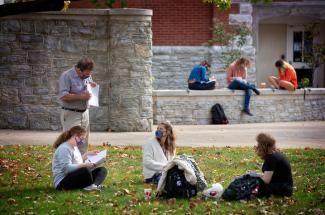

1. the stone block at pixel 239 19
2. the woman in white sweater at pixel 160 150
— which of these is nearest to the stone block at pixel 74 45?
the woman in white sweater at pixel 160 150

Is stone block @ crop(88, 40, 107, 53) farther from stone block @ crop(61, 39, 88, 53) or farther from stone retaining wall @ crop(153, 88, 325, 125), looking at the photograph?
stone retaining wall @ crop(153, 88, 325, 125)

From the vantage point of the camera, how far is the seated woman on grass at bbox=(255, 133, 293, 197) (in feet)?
38.2

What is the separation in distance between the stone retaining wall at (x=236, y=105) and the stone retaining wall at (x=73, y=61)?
1889 mm

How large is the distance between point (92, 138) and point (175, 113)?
12.5 ft

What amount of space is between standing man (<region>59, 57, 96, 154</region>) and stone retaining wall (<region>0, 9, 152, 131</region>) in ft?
18.1

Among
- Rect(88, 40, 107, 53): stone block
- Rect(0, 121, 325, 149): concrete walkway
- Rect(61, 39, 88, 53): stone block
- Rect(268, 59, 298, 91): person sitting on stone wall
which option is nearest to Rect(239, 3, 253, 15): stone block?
Rect(268, 59, 298, 91): person sitting on stone wall

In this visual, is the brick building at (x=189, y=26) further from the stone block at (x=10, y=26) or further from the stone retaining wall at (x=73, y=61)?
the stone block at (x=10, y=26)

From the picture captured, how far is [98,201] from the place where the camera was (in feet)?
38.2

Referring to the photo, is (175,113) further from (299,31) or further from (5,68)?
(299,31)

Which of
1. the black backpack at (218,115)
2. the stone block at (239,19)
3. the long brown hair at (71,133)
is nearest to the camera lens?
the long brown hair at (71,133)

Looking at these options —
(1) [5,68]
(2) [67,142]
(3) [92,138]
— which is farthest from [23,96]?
(2) [67,142]

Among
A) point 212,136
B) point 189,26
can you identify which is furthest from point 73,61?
point 189,26

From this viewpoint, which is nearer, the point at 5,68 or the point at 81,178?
the point at 81,178

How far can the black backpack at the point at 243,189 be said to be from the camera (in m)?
11.7
